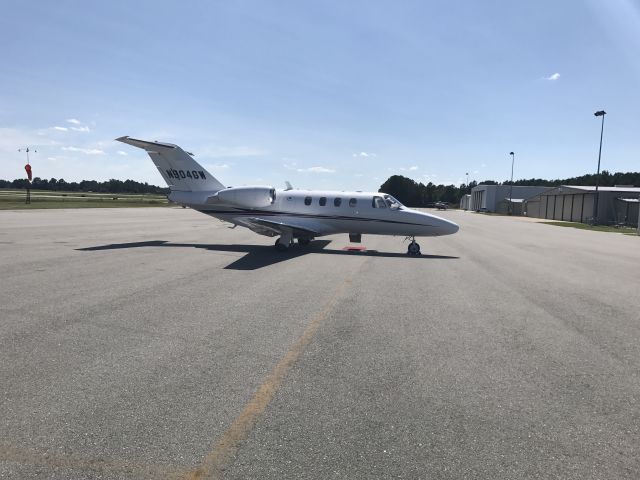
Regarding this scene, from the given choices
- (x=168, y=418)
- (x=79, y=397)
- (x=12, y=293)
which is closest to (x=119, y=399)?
(x=79, y=397)

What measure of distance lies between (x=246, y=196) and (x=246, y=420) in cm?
1749

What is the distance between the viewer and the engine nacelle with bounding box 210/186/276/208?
21.3 meters

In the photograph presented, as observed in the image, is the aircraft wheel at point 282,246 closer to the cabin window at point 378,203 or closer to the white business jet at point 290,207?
the white business jet at point 290,207

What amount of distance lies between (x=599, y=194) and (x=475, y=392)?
226ft

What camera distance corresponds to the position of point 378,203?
2050 cm

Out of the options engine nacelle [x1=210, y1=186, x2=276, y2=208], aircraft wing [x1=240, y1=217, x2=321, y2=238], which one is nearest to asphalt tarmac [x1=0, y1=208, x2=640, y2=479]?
aircraft wing [x1=240, y1=217, x2=321, y2=238]

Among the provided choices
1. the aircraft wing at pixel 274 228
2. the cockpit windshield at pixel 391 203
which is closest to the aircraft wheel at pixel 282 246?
the aircraft wing at pixel 274 228

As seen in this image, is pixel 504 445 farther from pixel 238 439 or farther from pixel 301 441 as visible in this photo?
pixel 238 439

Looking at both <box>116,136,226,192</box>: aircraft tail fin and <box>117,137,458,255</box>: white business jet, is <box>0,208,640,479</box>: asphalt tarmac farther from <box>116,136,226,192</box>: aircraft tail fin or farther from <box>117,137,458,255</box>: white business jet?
<box>116,136,226,192</box>: aircraft tail fin

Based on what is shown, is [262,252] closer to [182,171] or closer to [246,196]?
[246,196]

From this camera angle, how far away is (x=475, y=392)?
5.19 metres

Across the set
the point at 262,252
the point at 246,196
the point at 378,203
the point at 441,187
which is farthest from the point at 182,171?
the point at 441,187

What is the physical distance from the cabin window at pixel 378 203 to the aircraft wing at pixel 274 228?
2.84m

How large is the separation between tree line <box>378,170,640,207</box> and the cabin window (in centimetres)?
12564
